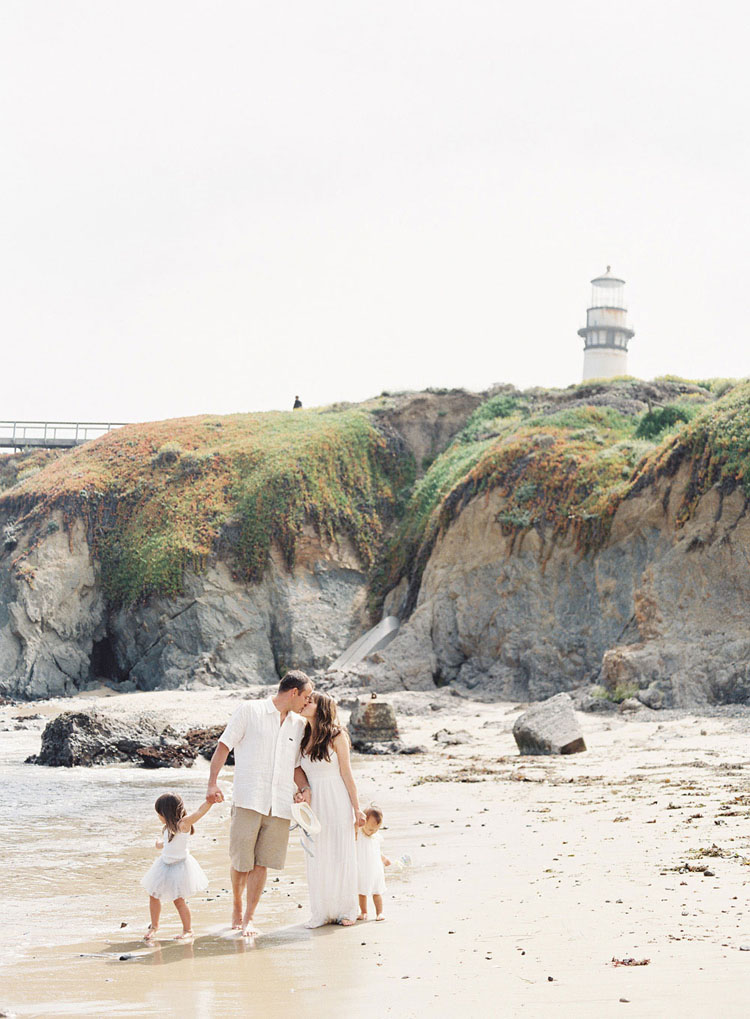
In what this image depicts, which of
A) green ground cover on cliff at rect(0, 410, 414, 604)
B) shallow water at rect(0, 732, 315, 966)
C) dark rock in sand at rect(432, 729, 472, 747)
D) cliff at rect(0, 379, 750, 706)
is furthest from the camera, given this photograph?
green ground cover on cliff at rect(0, 410, 414, 604)

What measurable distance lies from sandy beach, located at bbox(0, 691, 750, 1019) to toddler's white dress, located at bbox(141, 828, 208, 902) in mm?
270

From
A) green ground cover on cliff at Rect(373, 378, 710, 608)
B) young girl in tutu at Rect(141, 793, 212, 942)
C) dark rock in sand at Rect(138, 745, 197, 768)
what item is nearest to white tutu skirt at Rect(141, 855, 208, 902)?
young girl in tutu at Rect(141, 793, 212, 942)

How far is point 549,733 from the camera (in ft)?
44.5

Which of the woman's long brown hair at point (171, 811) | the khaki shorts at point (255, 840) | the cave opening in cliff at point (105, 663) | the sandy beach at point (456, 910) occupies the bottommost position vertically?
the cave opening in cliff at point (105, 663)

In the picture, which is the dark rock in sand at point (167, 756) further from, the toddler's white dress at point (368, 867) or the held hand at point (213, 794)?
the held hand at point (213, 794)

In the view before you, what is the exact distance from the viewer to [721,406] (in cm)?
1975

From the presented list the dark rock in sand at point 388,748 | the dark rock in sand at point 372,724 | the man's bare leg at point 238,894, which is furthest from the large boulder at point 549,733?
the man's bare leg at point 238,894

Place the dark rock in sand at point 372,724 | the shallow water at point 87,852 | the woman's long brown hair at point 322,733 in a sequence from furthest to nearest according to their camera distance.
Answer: the dark rock in sand at point 372,724 → the shallow water at point 87,852 → the woman's long brown hair at point 322,733

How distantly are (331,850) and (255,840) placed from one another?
422 mm

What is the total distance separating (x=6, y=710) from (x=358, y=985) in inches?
876

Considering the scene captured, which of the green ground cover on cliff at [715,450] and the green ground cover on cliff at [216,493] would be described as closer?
the green ground cover on cliff at [715,450]

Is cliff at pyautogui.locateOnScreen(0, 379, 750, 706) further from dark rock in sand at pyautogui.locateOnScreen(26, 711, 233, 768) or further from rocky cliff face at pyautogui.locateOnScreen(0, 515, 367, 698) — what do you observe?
dark rock in sand at pyautogui.locateOnScreen(26, 711, 233, 768)

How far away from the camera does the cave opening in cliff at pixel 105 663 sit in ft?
98.9

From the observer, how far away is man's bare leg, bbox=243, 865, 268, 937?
225 inches
